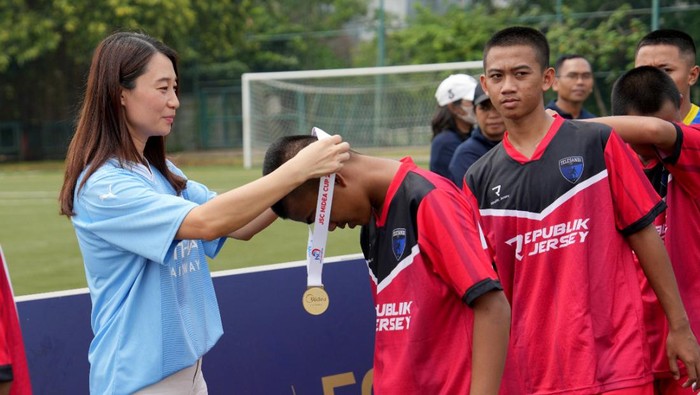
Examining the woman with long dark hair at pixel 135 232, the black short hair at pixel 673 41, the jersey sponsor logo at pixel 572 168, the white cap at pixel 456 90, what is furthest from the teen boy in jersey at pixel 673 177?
the white cap at pixel 456 90

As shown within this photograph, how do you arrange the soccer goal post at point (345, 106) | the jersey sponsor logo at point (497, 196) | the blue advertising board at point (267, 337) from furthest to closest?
the soccer goal post at point (345, 106)
the blue advertising board at point (267, 337)
the jersey sponsor logo at point (497, 196)

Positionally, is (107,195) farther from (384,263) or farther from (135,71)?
(384,263)

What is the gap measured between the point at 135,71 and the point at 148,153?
13.4 inches

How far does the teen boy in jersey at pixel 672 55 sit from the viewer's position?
Answer: 4578 mm

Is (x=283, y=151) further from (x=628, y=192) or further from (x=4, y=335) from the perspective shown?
(x=628, y=192)

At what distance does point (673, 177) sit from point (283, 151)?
5.93 ft

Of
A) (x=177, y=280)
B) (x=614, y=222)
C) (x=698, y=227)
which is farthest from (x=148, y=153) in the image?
(x=698, y=227)

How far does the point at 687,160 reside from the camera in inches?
146

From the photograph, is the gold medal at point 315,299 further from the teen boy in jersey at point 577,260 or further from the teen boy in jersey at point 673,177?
the teen boy in jersey at point 673,177

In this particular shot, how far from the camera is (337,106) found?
93.2 ft

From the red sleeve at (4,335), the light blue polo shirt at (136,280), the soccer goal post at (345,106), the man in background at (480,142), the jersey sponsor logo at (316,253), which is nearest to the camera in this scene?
the red sleeve at (4,335)

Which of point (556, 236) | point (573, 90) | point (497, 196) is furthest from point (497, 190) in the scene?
point (573, 90)

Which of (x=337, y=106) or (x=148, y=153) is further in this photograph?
(x=337, y=106)

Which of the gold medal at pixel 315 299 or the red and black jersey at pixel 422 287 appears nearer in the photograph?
the red and black jersey at pixel 422 287
